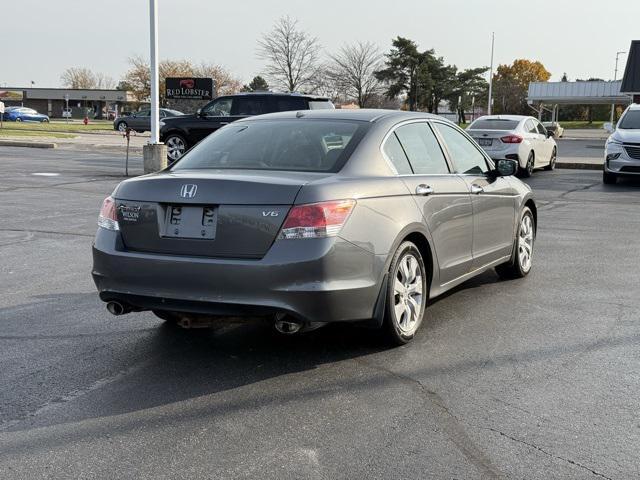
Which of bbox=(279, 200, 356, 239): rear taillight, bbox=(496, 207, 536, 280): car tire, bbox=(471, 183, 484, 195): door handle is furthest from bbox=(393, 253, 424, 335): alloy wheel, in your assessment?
bbox=(496, 207, 536, 280): car tire

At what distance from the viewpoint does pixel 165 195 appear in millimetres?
4730

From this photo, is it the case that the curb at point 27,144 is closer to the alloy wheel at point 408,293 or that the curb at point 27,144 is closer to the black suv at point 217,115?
the black suv at point 217,115

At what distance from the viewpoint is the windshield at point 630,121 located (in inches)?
725

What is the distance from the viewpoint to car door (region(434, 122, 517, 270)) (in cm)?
631

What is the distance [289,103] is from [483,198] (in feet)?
45.4

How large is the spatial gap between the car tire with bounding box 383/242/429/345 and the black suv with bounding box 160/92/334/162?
48.4 ft

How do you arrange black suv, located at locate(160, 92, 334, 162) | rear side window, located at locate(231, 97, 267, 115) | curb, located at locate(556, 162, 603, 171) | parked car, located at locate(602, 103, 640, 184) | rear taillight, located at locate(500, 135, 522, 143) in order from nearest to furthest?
parked car, located at locate(602, 103, 640, 184) < rear taillight, located at locate(500, 135, 522, 143) < black suv, located at locate(160, 92, 334, 162) < rear side window, located at locate(231, 97, 267, 115) < curb, located at locate(556, 162, 603, 171)

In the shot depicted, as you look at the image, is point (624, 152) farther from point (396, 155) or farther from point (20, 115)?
point (20, 115)

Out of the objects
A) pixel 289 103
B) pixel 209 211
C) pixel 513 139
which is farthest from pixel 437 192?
pixel 289 103

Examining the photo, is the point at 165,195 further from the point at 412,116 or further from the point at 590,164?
the point at 590,164

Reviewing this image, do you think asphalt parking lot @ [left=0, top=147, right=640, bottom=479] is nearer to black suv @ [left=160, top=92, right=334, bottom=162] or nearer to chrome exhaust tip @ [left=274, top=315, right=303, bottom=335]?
chrome exhaust tip @ [left=274, top=315, right=303, bottom=335]

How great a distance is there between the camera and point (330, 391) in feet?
14.3

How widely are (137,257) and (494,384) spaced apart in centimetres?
229

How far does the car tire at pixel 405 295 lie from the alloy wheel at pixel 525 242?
7.49 ft
